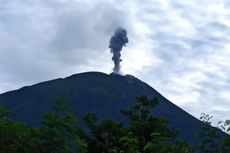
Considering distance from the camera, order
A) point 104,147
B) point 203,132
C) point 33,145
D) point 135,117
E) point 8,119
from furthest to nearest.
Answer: point 135,117
point 104,147
point 203,132
point 8,119
point 33,145

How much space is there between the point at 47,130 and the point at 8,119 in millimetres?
2614

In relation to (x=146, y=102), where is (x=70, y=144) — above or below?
below

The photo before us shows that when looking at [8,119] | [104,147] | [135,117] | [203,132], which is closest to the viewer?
[8,119]

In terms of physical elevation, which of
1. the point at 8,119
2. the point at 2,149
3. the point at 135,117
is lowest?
the point at 2,149

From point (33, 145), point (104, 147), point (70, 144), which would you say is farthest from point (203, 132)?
point (104, 147)

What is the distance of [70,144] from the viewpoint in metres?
19.5

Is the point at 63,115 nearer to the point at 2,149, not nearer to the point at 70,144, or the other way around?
the point at 70,144

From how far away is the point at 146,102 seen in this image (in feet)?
123

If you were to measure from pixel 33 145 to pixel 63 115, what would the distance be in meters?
1.69

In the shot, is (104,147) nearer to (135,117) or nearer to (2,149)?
(135,117)

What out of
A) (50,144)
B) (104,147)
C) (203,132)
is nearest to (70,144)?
(50,144)

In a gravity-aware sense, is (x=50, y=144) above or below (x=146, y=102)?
below

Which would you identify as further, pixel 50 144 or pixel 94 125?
pixel 94 125

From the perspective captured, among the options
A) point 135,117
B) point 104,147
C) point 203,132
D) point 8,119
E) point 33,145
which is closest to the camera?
point 33,145
